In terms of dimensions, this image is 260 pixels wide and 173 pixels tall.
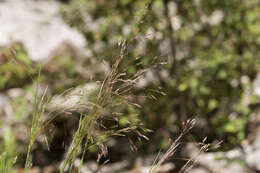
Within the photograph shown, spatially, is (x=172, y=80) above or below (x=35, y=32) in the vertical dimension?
below

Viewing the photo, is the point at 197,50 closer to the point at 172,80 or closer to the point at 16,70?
the point at 172,80

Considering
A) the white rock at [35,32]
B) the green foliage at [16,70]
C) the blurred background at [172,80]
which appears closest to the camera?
the blurred background at [172,80]

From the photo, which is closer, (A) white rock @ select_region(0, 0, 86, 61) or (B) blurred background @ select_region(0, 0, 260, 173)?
(B) blurred background @ select_region(0, 0, 260, 173)

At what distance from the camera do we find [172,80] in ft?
10.5

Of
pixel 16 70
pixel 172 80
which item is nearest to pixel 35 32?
pixel 16 70

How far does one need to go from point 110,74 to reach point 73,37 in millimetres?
3472

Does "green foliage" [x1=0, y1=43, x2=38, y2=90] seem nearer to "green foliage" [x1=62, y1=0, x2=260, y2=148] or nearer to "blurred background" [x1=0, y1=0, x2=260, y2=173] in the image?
"blurred background" [x1=0, y1=0, x2=260, y2=173]

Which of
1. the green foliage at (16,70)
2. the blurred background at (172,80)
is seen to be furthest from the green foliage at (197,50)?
the green foliage at (16,70)

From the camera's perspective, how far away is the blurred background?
9.66 ft

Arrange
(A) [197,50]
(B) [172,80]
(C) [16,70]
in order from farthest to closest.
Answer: (C) [16,70] → (A) [197,50] → (B) [172,80]

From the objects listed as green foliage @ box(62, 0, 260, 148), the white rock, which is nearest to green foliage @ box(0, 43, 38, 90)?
the white rock

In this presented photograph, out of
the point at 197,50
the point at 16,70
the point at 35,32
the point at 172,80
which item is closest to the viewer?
the point at 172,80

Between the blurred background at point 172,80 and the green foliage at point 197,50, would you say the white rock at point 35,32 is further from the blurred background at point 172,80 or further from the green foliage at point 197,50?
the green foliage at point 197,50

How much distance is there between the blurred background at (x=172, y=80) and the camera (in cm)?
295
